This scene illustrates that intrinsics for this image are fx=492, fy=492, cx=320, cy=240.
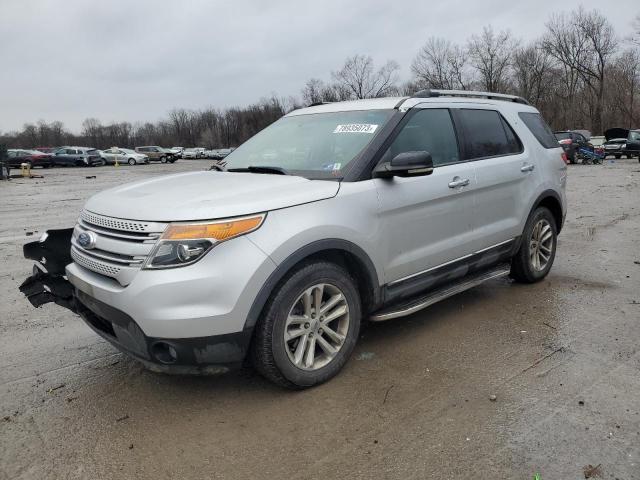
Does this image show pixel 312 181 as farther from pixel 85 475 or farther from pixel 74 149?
pixel 74 149

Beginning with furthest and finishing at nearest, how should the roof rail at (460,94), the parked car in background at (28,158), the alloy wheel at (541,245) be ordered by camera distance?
the parked car in background at (28,158), the alloy wheel at (541,245), the roof rail at (460,94)

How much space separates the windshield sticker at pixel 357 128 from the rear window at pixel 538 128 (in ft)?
7.15

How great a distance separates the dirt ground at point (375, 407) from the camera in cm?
248

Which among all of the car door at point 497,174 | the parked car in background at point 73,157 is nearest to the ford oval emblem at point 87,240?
the car door at point 497,174

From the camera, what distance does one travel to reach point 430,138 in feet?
13.0

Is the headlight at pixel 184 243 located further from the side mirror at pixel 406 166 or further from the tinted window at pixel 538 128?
the tinted window at pixel 538 128

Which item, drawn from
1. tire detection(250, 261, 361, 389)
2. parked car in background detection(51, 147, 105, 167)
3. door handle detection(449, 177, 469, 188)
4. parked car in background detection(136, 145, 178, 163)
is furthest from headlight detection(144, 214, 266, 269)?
parked car in background detection(136, 145, 178, 163)

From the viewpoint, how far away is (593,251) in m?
6.73

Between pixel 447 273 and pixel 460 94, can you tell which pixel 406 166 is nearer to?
pixel 447 273

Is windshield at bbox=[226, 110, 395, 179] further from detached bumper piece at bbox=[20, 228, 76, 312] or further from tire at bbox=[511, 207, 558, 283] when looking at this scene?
tire at bbox=[511, 207, 558, 283]

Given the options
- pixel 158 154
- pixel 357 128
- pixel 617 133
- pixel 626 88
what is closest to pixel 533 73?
pixel 626 88

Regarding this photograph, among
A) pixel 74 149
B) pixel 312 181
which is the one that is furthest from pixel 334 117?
pixel 74 149

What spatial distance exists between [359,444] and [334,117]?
2559mm

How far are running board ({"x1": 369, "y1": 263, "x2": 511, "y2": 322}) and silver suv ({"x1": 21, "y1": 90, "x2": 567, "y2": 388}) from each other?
0.02 m
